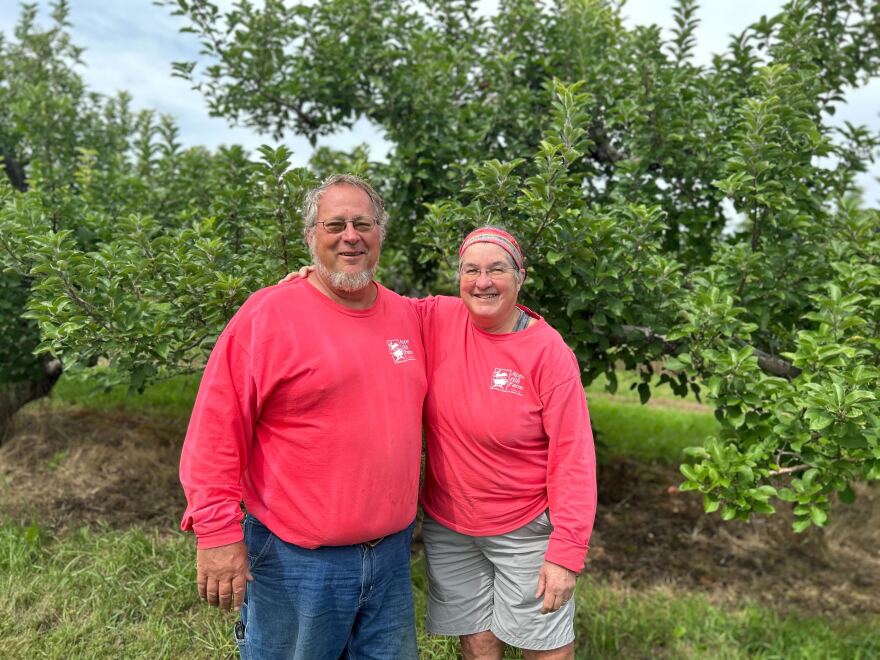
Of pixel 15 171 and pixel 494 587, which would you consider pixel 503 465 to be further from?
pixel 15 171

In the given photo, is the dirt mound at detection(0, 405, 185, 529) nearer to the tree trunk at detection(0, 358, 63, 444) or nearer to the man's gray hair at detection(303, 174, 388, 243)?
the tree trunk at detection(0, 358, 63, 444)

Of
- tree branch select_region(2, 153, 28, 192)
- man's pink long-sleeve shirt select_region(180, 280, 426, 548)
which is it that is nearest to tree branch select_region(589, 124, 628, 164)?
man's pink long-sleeve shirt select_region(180, 280, 426, 548)

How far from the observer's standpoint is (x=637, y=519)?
624 cm

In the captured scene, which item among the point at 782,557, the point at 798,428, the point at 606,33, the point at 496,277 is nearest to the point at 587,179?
the point at 606,33

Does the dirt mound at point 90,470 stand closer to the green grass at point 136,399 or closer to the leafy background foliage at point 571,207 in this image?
the green grass at point 136,399

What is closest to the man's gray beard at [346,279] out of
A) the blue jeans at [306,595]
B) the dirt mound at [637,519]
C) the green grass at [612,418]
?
the blue jeans at [306,595]

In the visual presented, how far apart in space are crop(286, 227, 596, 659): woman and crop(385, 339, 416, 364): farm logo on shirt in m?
0.16

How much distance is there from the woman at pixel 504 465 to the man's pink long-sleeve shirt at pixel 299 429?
23cm

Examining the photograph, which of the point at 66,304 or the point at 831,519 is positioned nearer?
the point at 66,304

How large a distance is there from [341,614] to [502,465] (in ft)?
2.39

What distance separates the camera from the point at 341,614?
224 cm

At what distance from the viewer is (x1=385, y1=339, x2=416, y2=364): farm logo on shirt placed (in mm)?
2316

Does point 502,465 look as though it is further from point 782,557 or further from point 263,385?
point 782,557

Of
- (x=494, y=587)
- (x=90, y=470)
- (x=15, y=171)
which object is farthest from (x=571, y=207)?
(x=15, y=171)
